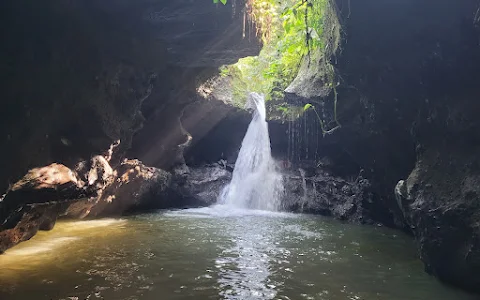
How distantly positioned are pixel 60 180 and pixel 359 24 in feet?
19.2

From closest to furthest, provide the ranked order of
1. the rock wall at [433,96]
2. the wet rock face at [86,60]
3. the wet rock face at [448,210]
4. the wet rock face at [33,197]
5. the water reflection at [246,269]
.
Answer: the water reflection at [246,269] → the wet rock face at [448,210] → the rock wall at [433,96] → the wet rock face at [86,60] → the wet rock face at [33,197]

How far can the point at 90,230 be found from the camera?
32.1 feet

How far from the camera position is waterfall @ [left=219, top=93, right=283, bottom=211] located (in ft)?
53.8

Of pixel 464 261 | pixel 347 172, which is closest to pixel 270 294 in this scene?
pixel 464 261

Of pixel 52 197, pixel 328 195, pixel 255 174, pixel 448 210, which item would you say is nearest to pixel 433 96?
pixel 448 210

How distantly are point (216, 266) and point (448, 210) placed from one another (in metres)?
3.41

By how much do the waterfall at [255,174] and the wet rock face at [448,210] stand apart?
10.1m

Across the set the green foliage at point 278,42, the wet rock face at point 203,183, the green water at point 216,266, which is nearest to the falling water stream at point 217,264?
the green water at point 216,266

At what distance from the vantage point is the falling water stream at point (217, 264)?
4.78m

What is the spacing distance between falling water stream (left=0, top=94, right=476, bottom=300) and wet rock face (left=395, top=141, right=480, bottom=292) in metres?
0.29

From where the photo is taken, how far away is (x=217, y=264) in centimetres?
611

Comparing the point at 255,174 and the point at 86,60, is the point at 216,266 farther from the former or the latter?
the point at 255,174

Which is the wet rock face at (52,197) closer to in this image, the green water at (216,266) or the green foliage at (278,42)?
the green water at (216,266)

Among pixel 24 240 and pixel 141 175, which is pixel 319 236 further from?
pixel 141 175
